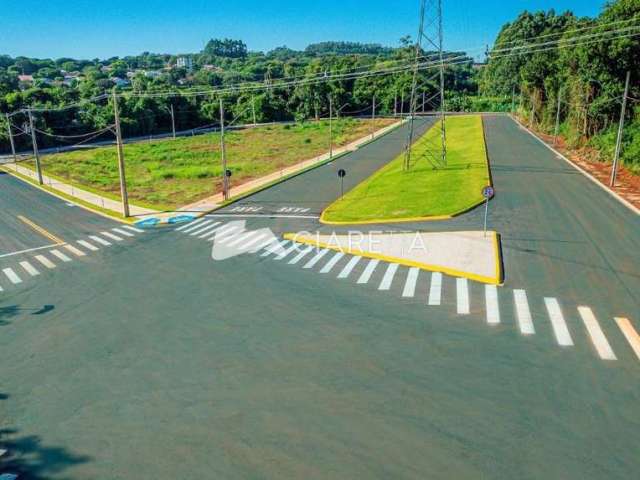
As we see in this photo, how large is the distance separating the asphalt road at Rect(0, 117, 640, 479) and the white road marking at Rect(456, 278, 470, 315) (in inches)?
19.1

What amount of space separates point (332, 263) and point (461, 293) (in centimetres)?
773

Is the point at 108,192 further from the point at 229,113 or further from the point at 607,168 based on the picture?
the point at 229,113

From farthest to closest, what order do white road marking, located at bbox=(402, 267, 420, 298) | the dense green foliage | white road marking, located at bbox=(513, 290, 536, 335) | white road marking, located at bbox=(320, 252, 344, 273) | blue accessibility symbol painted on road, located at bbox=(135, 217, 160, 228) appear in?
the dense green foliage < blue accessibility symbol painted on road, located at bbox=(135, 217, 160, 228) < white road marking, located at bbox=(320, 252, 344, 273) < white road marking, located at bbox=(402, 267, 420, 298) < white road marking, located at bbox=(513, 290, 536, 335)

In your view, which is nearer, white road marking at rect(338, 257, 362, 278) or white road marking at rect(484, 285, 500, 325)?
white road marking at rect(484, 285, 500, 325)

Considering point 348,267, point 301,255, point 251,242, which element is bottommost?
point 251,242

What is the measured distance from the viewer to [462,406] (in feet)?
46.0

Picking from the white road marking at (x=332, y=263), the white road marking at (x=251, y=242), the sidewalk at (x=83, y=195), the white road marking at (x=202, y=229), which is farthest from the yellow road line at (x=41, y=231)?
the white road marking at (x=332, y=263)

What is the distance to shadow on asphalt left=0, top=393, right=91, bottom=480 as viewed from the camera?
12250 millimetres

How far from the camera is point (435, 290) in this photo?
2259cm

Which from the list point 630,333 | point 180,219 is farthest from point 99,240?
point 630,333

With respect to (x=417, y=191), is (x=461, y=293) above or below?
below

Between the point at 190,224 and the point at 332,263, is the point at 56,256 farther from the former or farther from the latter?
the point at 332,263


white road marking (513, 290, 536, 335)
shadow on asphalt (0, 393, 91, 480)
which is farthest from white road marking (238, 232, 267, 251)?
shadow on asphalt (0, 393, 91, 480)

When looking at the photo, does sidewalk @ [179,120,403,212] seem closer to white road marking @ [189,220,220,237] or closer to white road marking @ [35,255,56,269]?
white road marking @ [189,220,220,237]
